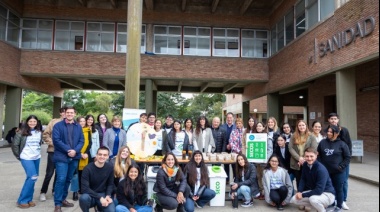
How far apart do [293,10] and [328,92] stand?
487 centimetres

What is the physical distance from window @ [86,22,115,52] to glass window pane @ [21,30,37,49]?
3145mm

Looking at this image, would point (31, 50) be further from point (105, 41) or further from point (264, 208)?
point (264, 208)

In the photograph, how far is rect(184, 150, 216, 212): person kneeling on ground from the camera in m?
5.42

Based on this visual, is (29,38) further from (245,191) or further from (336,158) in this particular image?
(336,158)

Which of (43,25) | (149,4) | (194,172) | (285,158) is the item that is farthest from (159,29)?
(194,172)

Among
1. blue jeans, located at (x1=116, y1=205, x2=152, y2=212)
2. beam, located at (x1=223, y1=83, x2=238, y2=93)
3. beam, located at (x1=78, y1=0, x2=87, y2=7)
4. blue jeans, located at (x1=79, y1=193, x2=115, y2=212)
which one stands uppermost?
beam, located at (x1=78, y1=0, x2=87, y2=7)

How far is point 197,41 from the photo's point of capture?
1845cm

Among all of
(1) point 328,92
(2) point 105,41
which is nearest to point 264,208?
(1) point 328,92

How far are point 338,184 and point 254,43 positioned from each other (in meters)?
14.7

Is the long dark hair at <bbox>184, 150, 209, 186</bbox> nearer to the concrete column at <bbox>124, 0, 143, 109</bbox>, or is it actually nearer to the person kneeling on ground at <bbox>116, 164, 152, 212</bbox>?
the person kneeling on ground at <bbox>116, 164, 152, 212</bbox>

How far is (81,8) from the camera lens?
58.2 ft

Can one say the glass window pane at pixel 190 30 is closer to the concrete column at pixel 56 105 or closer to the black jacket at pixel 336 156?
the concrete column at pixel 56 105

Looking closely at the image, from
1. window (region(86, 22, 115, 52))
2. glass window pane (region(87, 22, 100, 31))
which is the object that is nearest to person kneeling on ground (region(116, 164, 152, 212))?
window (region(86, 22, 115, 52))

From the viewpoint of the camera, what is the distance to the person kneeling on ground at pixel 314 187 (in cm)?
481
